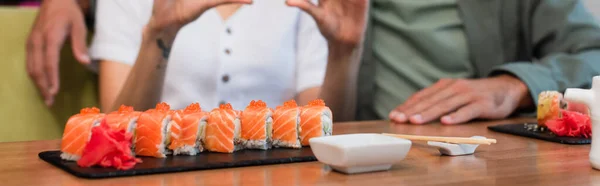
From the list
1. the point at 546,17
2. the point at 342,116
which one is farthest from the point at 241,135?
the point at 546,17

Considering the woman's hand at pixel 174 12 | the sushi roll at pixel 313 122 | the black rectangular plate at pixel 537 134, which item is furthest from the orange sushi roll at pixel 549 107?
the woman's hand at pixel 174 12

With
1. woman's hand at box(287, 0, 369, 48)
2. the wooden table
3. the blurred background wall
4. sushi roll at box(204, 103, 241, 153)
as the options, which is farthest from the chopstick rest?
the blurred background wall

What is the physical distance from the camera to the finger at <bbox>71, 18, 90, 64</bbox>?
143cm

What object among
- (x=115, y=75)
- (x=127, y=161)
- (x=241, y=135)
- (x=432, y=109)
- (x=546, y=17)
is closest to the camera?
(x=127, y=161)

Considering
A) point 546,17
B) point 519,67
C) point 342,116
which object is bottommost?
point 342,116

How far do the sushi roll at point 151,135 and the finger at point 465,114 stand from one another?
0.62 meters

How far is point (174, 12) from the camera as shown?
140 cm

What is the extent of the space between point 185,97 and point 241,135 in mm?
628

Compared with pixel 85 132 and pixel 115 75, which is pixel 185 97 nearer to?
pixel 115 75

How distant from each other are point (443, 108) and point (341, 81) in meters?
0.28

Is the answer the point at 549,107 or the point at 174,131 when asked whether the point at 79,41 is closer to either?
the point at 174,131

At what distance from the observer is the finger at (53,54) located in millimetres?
1418

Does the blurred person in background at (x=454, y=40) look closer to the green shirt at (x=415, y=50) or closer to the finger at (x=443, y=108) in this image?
the green shirt at (x=415, y=50)

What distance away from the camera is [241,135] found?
0.87m
